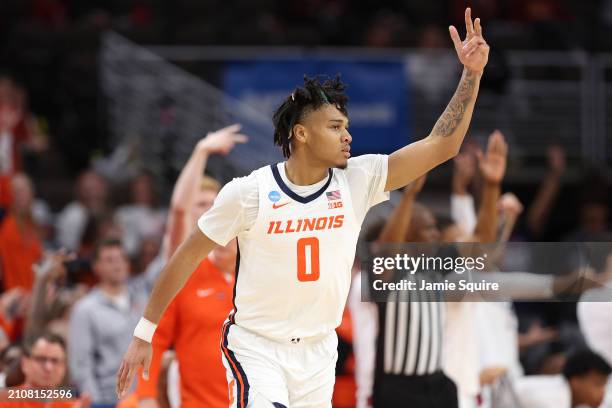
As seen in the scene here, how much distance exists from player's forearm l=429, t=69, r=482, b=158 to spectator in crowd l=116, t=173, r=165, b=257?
6730 millimetres

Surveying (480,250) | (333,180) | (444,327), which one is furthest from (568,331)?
(333,180)

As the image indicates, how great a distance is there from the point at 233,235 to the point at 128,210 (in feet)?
23.6

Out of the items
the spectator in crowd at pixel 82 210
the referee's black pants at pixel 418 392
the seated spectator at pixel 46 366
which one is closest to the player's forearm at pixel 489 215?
the referee's black pants at pixel 418 392

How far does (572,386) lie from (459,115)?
2.89m

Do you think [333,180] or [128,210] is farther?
[128,210]

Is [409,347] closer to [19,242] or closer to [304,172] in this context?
[304,172]

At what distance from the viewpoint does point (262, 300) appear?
231 inches

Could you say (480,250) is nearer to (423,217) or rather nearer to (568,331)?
(423,217)

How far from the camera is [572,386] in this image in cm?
805

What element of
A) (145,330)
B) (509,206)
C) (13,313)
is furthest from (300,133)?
(13,313)

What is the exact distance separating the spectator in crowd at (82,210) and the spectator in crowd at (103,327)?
9.21 feet

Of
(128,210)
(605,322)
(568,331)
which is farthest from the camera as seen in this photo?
(128,210)

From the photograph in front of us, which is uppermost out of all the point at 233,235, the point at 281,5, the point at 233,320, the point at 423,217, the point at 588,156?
the point at 281,5

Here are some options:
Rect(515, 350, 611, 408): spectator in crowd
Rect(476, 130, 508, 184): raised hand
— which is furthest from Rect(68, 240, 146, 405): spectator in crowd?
Rect(476, 130, 508, 184): raised hand
